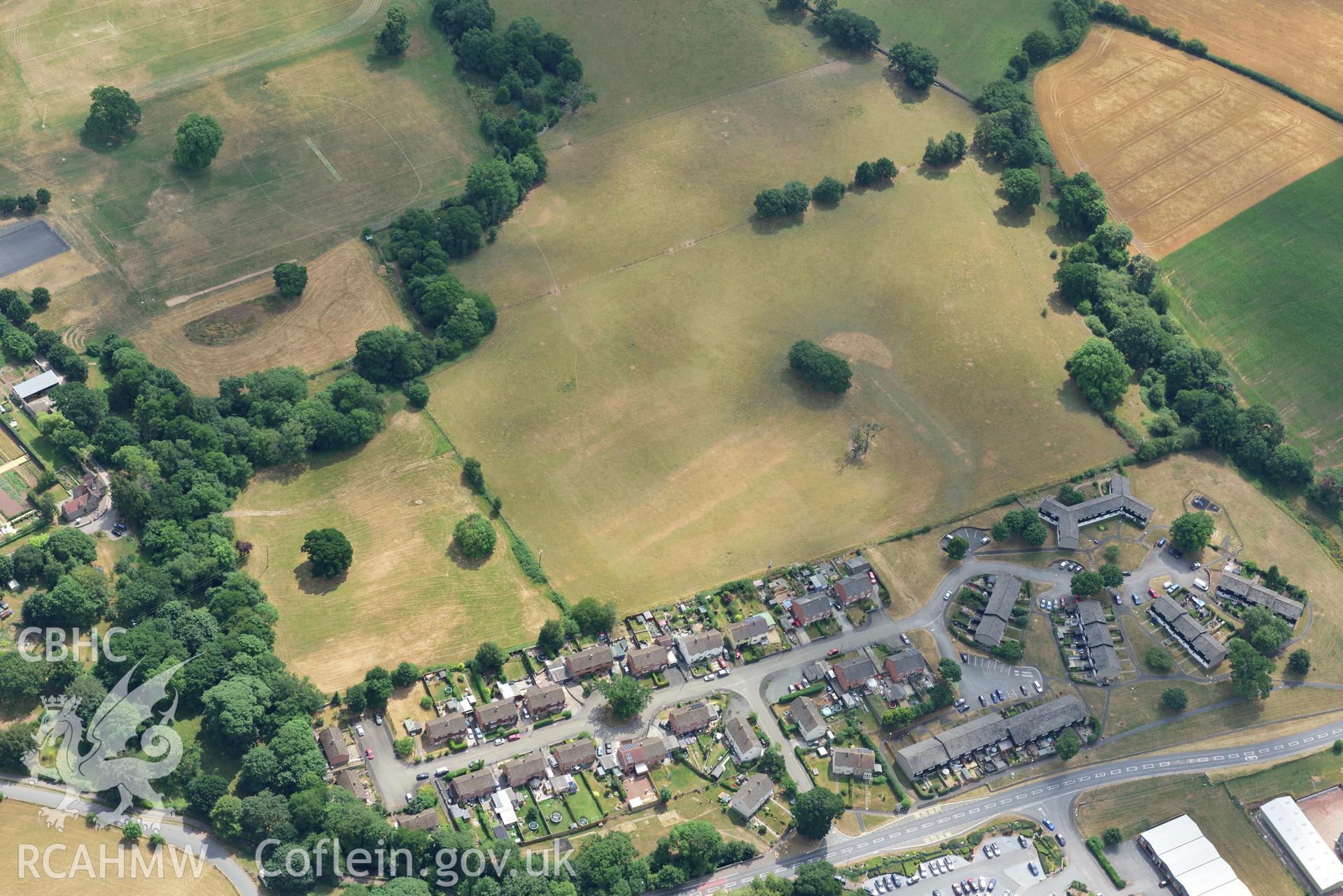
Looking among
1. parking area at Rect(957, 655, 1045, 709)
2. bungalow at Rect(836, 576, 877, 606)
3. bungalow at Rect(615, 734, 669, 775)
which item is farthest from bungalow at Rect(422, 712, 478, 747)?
parking area at Rect(957, 655, 1045, 709)

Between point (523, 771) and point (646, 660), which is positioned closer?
point (523, 771)

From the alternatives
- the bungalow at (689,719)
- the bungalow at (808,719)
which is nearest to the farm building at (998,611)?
the bungalow at (808,719)

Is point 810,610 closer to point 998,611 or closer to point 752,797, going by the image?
point 998,611

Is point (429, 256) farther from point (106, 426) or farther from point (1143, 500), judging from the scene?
point (1143, 500)

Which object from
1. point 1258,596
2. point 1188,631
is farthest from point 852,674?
point 1258,596

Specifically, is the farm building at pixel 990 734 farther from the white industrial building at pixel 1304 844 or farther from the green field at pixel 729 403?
the green field at pixel 729 403

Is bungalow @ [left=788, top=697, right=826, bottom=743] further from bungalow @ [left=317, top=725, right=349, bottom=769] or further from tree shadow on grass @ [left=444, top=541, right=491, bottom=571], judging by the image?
bungalow @ [left=317, top=725, right=349, bottom=769]
